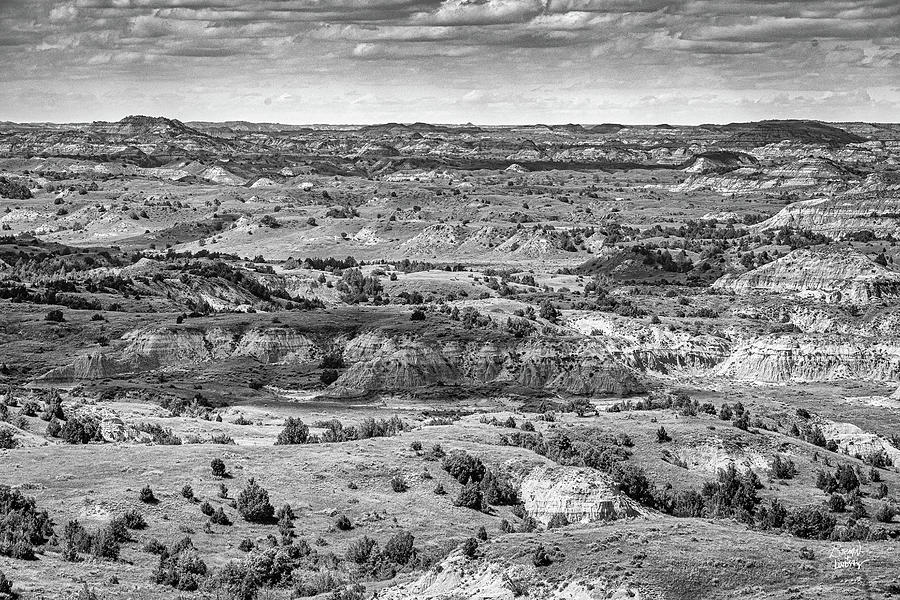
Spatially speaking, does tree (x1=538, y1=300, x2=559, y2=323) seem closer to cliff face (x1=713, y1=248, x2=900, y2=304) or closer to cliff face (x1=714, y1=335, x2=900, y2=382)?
cliff face (x1=714, y1=335, x2=900, y2=382)

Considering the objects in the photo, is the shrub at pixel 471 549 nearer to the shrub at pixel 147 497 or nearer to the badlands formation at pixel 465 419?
the badlands formation at pixel 465 419

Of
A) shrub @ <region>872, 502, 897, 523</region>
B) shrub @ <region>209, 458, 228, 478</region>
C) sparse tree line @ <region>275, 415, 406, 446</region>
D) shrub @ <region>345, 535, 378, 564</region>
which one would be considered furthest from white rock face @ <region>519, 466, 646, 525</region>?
shrub @ <region>209, 458, 228, 478</region>

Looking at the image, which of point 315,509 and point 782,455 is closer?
point 315,509

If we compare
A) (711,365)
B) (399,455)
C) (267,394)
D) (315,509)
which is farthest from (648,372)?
(315,509)

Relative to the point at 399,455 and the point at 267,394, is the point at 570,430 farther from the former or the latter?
the point at 267,394

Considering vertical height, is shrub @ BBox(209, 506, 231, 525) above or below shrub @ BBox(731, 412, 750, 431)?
above

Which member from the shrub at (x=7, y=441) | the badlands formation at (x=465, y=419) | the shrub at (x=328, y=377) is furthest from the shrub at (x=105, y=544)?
the shrub at (x=328, y=377)
